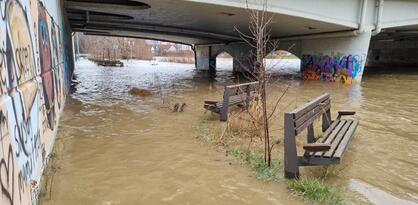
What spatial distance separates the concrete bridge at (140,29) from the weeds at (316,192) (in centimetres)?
299

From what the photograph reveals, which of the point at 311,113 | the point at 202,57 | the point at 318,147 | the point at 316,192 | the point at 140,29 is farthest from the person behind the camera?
the point at 202,57

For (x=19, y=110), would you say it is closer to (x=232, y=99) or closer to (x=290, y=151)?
(x=290, y=151)

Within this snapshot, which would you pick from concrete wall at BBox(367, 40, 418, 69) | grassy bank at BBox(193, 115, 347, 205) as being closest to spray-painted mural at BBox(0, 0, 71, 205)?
grassy bank at BBox(193, 115, 347, 205)

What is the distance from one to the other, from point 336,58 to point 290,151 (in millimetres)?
17245

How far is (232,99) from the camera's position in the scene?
870cm

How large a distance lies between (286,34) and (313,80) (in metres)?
4.41

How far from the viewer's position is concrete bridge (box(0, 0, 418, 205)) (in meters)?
3.21

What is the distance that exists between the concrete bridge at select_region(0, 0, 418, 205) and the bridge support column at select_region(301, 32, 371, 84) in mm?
56

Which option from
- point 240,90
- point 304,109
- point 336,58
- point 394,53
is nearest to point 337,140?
point 304,109

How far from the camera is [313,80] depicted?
21812mm

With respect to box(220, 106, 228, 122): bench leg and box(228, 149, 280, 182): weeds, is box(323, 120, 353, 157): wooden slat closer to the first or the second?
box(228, 149, 280, 182): weeds

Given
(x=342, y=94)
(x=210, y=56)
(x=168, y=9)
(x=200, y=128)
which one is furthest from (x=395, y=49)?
(x=200, y=128)

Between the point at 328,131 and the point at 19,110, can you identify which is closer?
the point at 19,110

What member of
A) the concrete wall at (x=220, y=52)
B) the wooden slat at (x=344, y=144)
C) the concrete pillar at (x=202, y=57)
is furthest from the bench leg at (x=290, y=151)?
the concrete pillar at (x=202, y=57)
